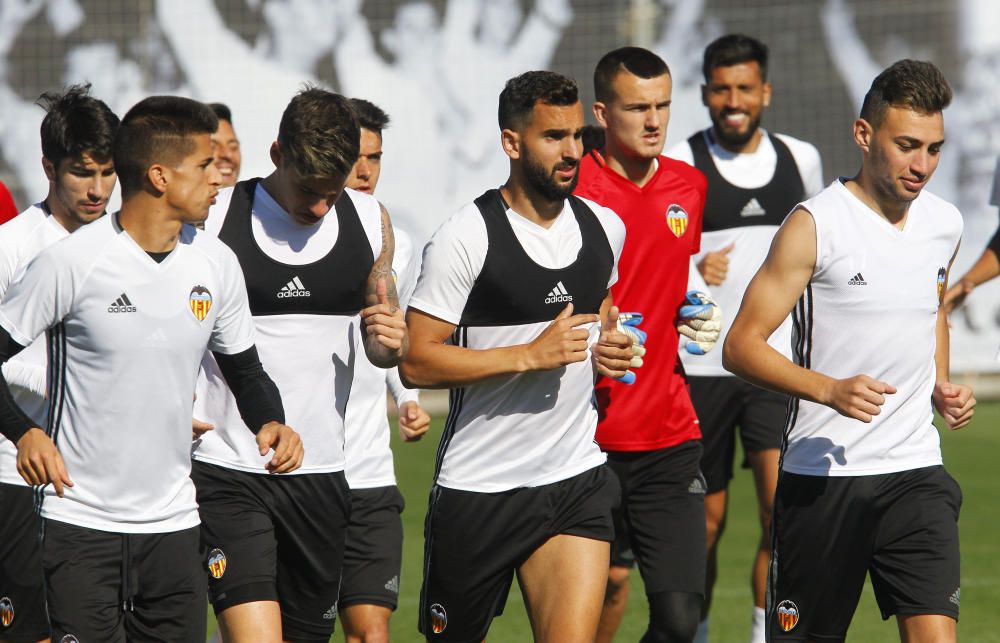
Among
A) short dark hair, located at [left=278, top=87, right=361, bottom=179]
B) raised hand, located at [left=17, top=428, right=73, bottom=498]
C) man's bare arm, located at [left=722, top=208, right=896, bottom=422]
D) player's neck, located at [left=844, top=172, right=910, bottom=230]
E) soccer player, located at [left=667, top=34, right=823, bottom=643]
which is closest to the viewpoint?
raised hand, located at [left=17, top=428, right=73, bottom=498]

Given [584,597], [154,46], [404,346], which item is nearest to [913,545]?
[584,597]

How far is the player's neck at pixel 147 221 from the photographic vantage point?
517 centimetres

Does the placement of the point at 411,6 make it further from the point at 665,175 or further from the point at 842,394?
the point at 842,394

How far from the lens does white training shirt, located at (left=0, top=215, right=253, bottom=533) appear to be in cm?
500

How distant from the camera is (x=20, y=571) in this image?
6219 millimetres

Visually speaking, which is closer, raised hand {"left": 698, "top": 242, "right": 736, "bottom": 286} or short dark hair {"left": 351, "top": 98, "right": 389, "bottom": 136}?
short dark hair {"left": 351, "top": 98, "right": 389, "bottom": 136}

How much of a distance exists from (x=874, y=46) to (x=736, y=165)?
1116 centimetres

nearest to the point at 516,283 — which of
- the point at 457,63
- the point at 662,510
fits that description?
the point at 662,510

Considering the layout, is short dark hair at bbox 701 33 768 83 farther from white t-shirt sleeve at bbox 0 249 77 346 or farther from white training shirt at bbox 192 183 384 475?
white t-shirt sleeve at bbox 0 249 77 346

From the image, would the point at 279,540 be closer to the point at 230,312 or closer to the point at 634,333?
the point at 230,312

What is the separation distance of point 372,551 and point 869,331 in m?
2.36

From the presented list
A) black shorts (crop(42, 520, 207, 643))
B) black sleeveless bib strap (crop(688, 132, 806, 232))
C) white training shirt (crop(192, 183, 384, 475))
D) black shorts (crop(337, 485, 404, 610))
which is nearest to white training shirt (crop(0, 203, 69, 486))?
white training shirt (crop(192, 183, 384, 475))

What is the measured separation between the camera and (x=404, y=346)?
18.7 feet

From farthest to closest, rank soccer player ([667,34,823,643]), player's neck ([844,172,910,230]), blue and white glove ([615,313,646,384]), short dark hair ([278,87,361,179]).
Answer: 1. soccer player ([667,34,823,643])
2. blue and white glove ([615,313,646,384])
3. player's neck ([844,172,910,230])
4. short dark hair ([278,87,361,179])
